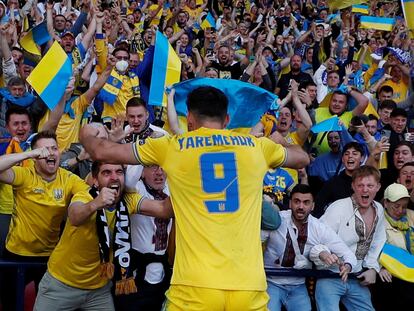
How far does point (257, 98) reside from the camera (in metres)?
5.82

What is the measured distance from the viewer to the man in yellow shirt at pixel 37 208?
473 centimetres

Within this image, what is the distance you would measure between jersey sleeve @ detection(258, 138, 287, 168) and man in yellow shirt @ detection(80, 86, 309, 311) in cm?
7

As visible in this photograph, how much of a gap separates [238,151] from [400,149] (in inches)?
162

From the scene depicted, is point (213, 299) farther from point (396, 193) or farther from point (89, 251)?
point (396, 193)

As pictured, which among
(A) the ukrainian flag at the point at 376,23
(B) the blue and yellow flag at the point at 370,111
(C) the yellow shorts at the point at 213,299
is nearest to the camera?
(C) the yellow shorts at the point at 213,299

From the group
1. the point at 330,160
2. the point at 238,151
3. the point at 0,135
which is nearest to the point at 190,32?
the point at 330,160

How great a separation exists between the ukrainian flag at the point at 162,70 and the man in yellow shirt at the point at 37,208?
2352 millimetres

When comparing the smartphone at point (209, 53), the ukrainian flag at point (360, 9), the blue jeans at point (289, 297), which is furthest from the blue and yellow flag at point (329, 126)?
the ukrainian flag at point (360, 9)

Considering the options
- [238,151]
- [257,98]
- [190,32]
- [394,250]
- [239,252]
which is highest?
[190,32]

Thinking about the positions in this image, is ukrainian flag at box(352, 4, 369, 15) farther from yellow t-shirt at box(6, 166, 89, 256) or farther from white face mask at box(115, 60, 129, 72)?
yellow t-shirt at box(6, 166, 89, 256)

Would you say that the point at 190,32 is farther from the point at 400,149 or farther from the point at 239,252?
the point at 239,252

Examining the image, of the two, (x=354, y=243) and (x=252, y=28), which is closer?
(x=354, y=243)

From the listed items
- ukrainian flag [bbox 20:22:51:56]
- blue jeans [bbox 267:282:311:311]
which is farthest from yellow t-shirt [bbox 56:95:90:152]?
blue jeans [bbox 267:282:311:311]

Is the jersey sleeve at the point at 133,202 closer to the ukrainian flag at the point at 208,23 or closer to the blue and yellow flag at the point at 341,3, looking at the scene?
the ukrainian flag at the point at 208,23
